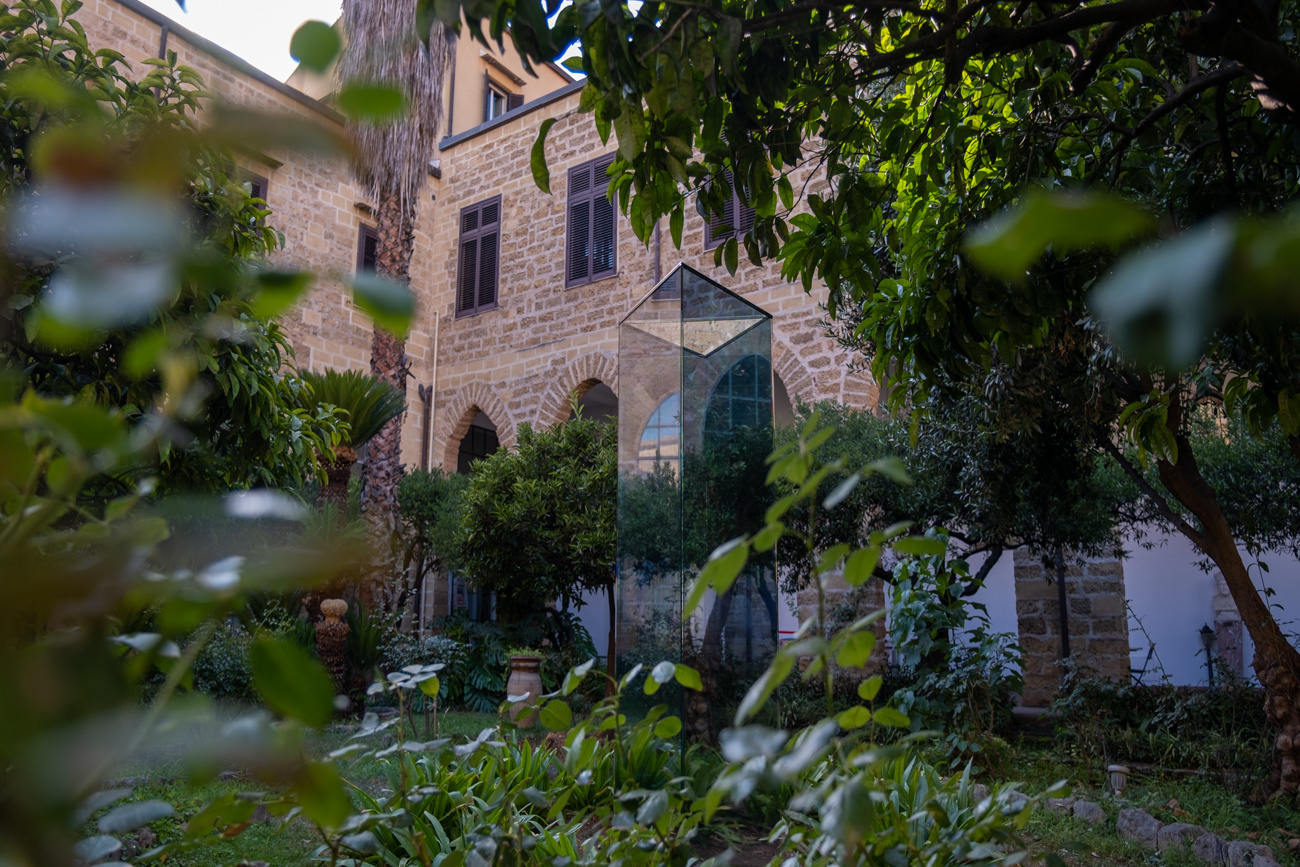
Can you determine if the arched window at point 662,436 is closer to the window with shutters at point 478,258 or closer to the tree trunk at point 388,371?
the tree trunk at point 388,371

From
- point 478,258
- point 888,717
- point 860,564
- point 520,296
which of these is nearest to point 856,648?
point 860,564

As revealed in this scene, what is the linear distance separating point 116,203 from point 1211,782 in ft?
20.2

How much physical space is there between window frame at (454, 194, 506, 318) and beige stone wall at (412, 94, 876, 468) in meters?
0.08

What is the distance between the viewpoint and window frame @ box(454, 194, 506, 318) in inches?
479

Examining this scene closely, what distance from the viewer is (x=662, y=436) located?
417 cm

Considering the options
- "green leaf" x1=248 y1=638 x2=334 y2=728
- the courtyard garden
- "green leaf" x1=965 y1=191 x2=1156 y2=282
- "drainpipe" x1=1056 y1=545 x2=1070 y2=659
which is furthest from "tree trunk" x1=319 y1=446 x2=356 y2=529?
"green leaf" x1=965 y1=191 x2=1156 y2=282

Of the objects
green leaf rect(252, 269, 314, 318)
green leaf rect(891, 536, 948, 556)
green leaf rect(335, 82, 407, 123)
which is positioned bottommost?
green leaf rect(891, 536, 948, 556)

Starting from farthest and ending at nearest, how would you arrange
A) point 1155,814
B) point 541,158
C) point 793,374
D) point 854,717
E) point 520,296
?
point 520,296
point 793,374
point 1155,814
point 541,158
point 854,717

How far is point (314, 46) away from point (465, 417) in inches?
478

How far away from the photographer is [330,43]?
34cm

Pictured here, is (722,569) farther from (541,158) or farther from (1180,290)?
(541,158)

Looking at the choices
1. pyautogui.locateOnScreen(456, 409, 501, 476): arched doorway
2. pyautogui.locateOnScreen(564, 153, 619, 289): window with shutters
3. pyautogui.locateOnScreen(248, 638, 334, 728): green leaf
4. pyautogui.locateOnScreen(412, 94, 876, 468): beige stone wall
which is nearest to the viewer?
pyautogui.locateOnScreen(248, 638, 334, 728): green leaf

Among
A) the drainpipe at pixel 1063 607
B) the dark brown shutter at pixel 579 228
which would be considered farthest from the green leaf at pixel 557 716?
the dark brown shutter at pixel 579 228

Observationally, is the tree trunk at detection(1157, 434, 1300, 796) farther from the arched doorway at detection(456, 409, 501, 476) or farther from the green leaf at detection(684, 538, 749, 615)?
the arched doorway at detection(456, 409, 501, 476)
